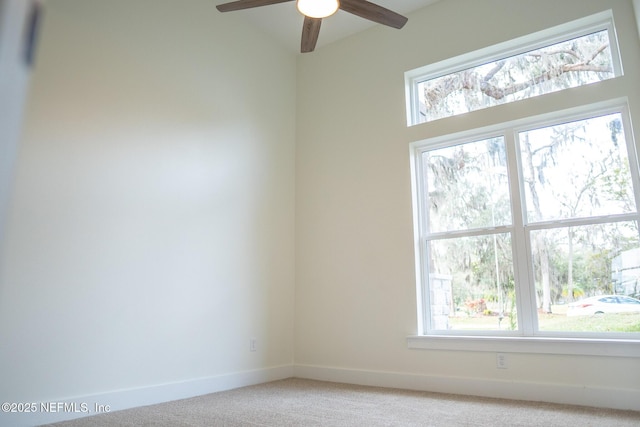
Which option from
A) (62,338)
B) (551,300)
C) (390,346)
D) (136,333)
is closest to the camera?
(62,338)

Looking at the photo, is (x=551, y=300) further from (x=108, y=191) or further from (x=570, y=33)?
(x=108, y=191)

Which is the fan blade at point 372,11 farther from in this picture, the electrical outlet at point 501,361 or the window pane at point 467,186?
the electrical outlet at point 501,361

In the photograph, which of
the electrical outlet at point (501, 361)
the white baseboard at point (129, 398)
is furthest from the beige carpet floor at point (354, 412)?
the electrical outlet at point (501, 361)

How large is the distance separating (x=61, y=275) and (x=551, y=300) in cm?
325

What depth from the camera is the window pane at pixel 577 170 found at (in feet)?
10.2

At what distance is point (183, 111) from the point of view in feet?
11.7

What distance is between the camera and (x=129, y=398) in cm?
286

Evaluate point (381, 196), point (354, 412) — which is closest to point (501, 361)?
point (354, 412)

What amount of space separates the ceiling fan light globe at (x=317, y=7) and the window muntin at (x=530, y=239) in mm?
1731

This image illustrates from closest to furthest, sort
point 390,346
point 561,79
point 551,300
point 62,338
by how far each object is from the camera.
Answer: point 62,338
point 551,300
point 561,79
point 390,346

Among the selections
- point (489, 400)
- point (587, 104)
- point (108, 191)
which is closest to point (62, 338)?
point (108, 191)

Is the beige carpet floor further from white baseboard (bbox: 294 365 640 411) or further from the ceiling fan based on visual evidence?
the ceiling fan

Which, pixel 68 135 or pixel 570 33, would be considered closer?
pixel 68 135

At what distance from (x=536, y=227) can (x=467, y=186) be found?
65 cm
